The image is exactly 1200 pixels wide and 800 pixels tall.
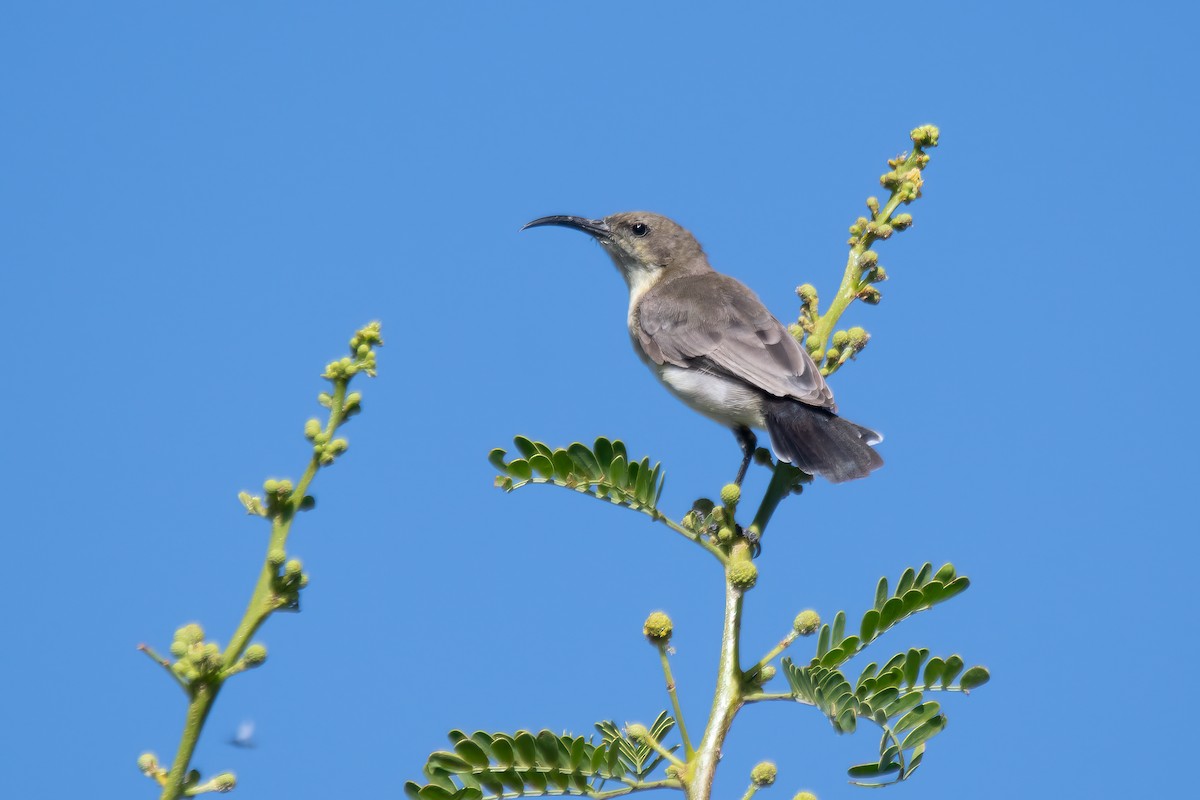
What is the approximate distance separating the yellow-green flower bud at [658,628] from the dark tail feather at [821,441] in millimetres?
2120

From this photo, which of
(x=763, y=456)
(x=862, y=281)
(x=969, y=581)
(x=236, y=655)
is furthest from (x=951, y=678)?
(x=763, y=456)

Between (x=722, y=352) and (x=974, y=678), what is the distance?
3.61 metres

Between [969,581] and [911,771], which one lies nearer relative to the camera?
[911,771]

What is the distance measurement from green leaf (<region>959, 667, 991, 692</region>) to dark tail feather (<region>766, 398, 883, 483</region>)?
6.66 feet

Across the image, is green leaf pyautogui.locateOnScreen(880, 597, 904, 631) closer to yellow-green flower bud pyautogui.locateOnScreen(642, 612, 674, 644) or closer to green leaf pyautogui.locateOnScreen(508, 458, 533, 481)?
yellow-green flower bud pyautogui.locateOnScreen(642, 612, 674, 644)

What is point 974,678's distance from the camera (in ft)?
9.21

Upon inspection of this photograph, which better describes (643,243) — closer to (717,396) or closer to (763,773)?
(717,396)

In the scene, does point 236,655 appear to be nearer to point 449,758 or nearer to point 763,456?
point 449,758

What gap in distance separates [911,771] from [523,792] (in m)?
0.82

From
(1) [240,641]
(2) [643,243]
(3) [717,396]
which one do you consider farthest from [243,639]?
(2) [643,243]

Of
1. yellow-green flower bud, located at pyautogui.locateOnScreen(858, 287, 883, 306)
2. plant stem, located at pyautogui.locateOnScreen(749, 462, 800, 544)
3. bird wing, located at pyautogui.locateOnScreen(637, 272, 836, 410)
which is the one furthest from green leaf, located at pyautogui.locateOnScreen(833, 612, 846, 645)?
bird wing, located at pyautogui.locateOnScreen(637, 272, 836, 410)

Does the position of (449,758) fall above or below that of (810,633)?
below

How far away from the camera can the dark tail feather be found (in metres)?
4.94

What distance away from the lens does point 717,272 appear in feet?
26.5
